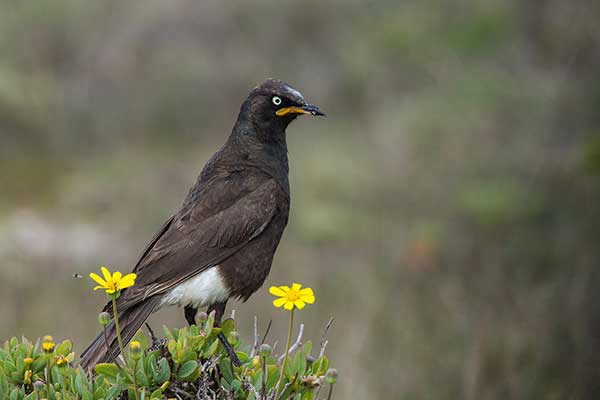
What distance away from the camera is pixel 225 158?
4156 mm

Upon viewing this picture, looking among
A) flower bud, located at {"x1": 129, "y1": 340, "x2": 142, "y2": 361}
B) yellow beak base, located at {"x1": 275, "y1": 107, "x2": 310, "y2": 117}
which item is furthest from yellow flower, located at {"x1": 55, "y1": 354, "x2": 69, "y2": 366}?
yellow beak base, located at {"x1": 275, "y1": 107, "x2": 310, "y2": 117}

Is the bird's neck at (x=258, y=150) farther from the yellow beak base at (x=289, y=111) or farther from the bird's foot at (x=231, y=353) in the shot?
the bird's foot at (x=231, y=353)

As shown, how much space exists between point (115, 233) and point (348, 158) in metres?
2.29

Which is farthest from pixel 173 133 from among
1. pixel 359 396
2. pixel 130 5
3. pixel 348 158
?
pixel 359 396

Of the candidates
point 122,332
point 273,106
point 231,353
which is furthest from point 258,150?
point 231,353

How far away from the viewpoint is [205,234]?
12.7 feet

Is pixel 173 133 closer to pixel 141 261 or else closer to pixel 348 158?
pixel 348 158

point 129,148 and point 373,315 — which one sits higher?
point 129,148

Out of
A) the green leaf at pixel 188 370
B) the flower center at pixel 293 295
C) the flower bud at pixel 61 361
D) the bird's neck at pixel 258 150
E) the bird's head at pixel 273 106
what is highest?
the bird's head at pixel 273 106

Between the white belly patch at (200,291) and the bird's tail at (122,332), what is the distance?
9 centimetres

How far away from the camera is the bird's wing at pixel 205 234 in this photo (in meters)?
3.73

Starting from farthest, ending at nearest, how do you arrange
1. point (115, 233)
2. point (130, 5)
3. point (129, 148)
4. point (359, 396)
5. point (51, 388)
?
1. point (130, 5)
2. point (129, 148)
3. point (115, 233)
4. point (359, 396)
5. point (51, 388)

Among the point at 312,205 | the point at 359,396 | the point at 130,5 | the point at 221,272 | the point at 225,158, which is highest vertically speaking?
the point at 130,5

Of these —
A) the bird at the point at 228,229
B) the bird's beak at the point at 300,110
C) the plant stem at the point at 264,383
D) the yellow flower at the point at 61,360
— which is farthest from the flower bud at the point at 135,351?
the bird's beak at the point at 300,110
